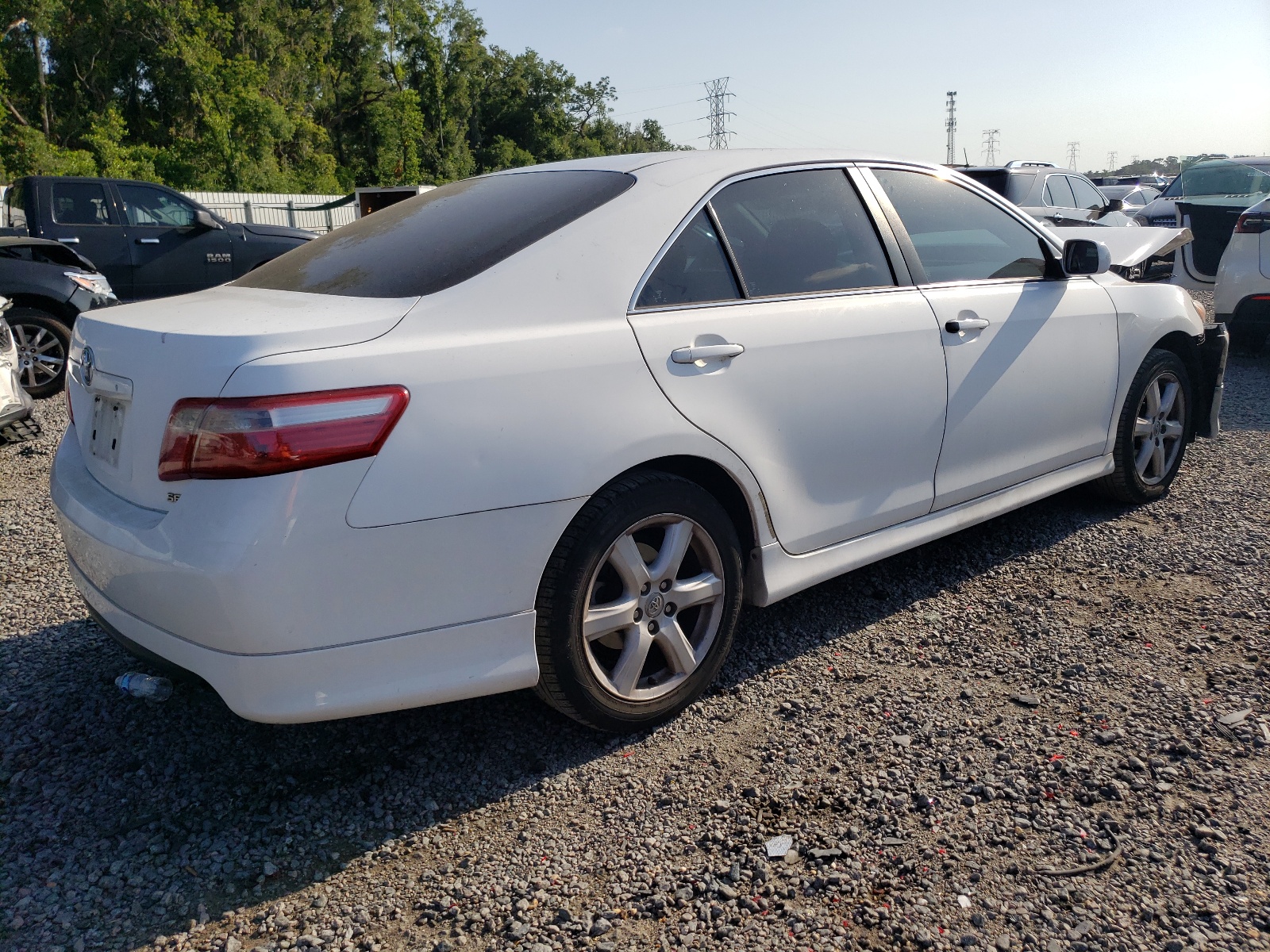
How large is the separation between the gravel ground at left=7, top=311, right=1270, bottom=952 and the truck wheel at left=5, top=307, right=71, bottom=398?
5036mm

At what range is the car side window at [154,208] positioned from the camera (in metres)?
11.0

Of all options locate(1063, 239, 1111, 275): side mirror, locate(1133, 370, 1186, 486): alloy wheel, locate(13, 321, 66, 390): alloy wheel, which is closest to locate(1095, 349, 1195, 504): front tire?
locate(1133, 370, 1186, 486): alloy wheel

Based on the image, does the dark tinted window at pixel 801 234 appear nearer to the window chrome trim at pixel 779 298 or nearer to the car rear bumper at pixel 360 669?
the window chrome trim at pixel 779 298

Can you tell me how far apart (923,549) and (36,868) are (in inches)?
134

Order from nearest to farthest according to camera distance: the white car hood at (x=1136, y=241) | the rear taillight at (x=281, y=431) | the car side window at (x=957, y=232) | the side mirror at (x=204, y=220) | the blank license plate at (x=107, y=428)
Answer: the rear taillight at (x=281, y=431) → the blank license plate at (x=107, y=428) → the car side window at (x=957, y=232) → the white car hood at (x=1136, y=241) → the side mirror at (x=204, y=220)

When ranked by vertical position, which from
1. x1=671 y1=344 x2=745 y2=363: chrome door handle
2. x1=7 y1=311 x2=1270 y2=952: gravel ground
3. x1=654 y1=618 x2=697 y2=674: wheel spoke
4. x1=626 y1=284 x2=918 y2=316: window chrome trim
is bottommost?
x1=7 y1=311 x2=1270 y2=952: gravel ground

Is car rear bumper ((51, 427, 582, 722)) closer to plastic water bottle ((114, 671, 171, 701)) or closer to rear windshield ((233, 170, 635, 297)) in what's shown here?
plastic water bottle ((114, 671, 171, 701))

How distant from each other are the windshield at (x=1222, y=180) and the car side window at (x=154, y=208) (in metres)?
12.6

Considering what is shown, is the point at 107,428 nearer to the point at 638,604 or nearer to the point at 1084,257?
the point at 638,604

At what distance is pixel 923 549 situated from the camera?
4387mm

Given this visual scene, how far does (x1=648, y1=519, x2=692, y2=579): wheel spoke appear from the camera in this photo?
2.76 meters

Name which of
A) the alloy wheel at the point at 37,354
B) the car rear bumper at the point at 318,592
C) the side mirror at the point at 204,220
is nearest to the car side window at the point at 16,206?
the side mirror at the point at 204,220

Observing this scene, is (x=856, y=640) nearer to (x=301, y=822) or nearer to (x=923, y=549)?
(x=923, y=549)

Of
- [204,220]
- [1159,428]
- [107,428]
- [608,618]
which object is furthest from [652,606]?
[204,220]
